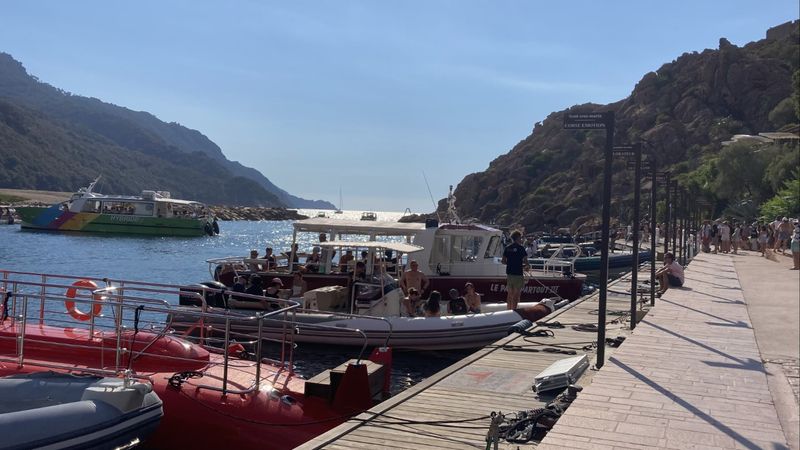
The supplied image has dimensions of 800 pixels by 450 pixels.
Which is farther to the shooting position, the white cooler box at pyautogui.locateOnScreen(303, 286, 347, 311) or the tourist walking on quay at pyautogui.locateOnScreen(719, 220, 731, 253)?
the tourist walking on quay at pyautogui.locateOnScreen(719, 220, 731, 253)

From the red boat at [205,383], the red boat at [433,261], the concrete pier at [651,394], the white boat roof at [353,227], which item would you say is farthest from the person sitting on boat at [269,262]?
the concrete pier at [651,394]

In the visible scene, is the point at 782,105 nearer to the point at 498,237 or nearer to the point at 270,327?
the point at 498,237

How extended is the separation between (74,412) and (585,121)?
6490 mm

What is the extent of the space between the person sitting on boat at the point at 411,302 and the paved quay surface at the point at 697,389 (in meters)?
6.45

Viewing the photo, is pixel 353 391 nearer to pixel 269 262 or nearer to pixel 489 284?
pixel 269 262

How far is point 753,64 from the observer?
88750 mm

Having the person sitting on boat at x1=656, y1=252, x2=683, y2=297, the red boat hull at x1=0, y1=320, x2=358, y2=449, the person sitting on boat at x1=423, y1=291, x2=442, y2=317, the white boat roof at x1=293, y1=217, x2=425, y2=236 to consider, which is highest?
the white boat roof at x1=293, y1=217, x2=425, y2=236

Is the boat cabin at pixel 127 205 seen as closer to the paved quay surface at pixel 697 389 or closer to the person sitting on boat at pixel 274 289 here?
the person sitting on boat at pixel 274 289

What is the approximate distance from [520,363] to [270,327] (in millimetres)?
7488

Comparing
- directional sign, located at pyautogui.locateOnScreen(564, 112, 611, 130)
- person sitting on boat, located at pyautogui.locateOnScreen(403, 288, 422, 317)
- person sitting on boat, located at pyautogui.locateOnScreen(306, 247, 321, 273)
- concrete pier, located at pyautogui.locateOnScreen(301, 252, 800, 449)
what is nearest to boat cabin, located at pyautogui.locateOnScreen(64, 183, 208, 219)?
person sitting on boat, located at pyautogui.locateOnScreen(306, 247, 321, 273)

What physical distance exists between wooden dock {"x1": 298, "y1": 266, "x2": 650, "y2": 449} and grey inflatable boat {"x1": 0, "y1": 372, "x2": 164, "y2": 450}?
2723 millimetres

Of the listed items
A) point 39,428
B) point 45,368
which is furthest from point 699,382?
point 45,368

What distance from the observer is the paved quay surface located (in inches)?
229

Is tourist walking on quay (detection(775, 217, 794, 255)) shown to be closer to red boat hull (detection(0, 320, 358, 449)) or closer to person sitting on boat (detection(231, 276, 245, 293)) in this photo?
person sitting on boat (detection(231, 276, 245, 293))
